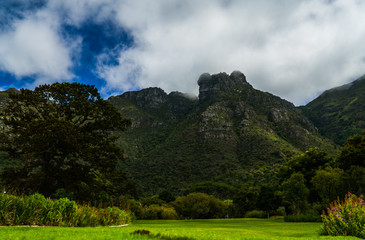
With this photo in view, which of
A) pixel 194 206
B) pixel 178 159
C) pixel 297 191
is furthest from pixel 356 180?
pixel 178 159

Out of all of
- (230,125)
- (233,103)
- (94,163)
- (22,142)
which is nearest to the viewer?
(22,142)

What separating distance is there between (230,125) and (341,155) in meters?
113

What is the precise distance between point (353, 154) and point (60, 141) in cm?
4152

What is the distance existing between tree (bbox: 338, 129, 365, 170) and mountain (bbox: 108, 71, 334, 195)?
57.2 metres

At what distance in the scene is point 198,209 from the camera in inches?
2175

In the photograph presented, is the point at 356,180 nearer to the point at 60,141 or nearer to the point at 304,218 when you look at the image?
the point at 304,218

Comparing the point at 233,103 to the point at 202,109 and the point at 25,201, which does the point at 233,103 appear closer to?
the point at 202,109

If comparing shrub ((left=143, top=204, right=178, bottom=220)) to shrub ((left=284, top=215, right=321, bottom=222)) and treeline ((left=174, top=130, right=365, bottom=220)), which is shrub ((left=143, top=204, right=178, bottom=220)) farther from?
shrub ((left=284, top=215, right=321, bottom=222))

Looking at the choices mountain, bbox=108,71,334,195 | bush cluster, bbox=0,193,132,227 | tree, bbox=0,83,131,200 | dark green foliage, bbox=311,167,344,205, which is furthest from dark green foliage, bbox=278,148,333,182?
mountain, bbox=108,71,334,195

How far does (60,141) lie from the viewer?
24.6 m

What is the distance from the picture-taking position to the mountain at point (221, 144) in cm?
10838

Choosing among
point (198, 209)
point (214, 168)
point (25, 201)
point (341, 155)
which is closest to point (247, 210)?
point (198, 209)

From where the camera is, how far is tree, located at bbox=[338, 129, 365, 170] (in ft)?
120

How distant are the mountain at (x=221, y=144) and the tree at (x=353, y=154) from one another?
57152 mm
